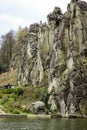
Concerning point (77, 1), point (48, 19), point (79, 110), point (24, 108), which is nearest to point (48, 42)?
point (48, 19)

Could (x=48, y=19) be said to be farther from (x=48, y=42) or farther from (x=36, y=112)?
(x=36, y=112)

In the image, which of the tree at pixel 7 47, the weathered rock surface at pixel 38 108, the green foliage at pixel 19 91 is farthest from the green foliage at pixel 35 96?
the tree at pixel 7 47

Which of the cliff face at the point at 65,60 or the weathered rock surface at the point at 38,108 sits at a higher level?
the cliff face at the point at 65,60

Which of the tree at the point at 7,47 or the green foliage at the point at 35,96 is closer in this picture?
the green foliage at the point at 35,96

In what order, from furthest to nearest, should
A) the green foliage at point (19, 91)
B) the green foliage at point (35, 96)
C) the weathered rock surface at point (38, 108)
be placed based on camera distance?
the green foliage at point (19, 91) → the green foliage at point (35, 96) → the weathered rock surface at point (38, 108)

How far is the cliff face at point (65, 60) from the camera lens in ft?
322

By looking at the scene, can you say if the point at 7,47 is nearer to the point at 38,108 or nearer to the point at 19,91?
Answer: the point at 19,91

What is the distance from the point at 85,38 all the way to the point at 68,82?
12953 mm

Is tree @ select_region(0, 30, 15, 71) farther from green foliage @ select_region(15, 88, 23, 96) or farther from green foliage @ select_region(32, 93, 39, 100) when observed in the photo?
green foliage @ select_region(32, 93, 39, 100)

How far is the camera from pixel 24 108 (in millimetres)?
105375

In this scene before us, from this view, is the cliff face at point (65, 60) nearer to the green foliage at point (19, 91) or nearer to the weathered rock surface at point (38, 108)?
the weathered rock surface at point (38, 108)

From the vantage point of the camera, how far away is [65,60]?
108062 mm

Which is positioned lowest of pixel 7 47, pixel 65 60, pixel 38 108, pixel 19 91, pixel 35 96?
pixel 38 108

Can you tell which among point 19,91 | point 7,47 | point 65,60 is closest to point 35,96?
point 19,91
